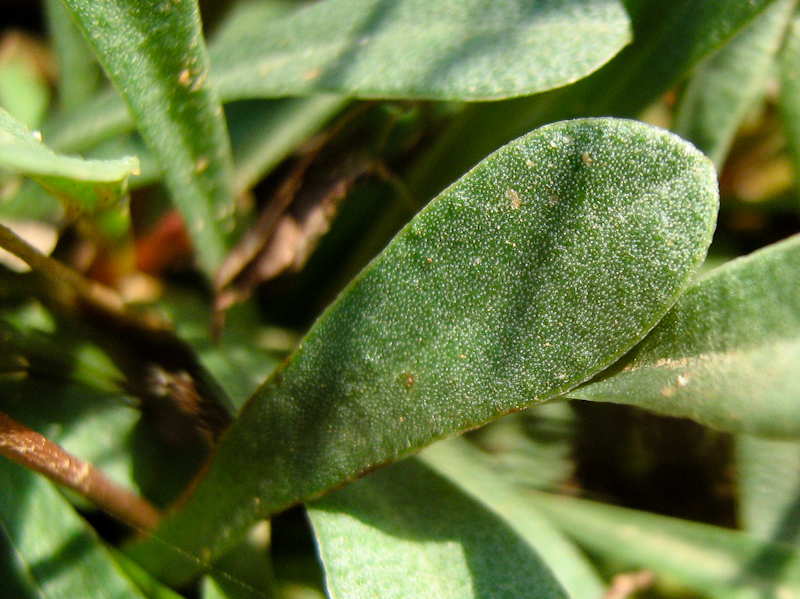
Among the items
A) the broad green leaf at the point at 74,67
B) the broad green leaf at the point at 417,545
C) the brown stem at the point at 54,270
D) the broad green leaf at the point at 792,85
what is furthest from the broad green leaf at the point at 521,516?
the broad green leaf at the point at 74,67

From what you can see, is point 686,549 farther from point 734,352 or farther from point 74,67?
point 74,67

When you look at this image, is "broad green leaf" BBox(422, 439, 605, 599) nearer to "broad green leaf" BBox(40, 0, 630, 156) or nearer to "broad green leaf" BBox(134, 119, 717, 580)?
"broad green leaf" BBox(134, 119, 717, 580)

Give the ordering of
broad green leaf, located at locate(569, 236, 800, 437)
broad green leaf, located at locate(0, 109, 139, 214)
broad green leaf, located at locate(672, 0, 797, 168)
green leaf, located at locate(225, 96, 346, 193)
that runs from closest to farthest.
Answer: broad green leaf, located at locate(0, 109, 139, 214), broad green leaf, located at locate(569, 236, 800, 437), broad green leaf, located at locate(672, 0, 797, 168), green leaf, located at locate(225, 96, 346, 193)

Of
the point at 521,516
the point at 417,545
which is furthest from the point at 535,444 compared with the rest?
the point at 417,545

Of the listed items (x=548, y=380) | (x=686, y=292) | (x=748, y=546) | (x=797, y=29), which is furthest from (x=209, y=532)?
(x=797, y=29)

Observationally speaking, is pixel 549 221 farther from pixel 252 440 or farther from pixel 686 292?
pixel 252 440

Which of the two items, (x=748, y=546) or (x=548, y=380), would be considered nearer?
(x=548, y=380)

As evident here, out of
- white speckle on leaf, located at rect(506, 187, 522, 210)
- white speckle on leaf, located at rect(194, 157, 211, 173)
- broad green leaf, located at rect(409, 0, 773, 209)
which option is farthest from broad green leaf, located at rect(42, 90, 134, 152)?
white speckle on leaf, located at rect(506, 187, 522, 210)
